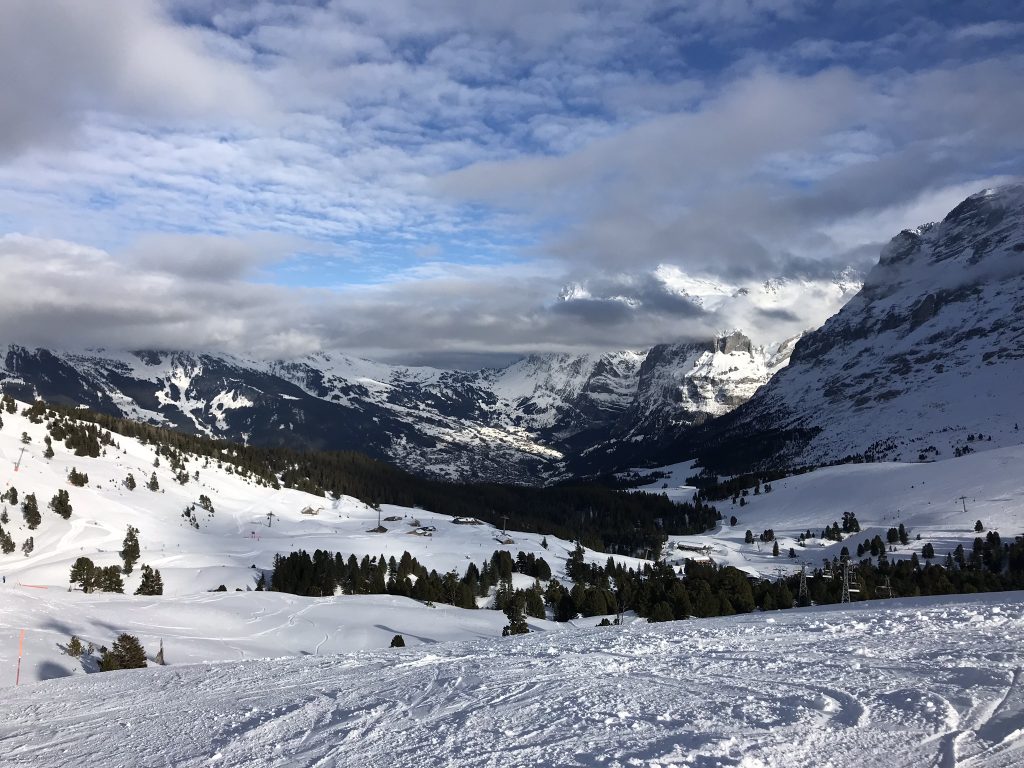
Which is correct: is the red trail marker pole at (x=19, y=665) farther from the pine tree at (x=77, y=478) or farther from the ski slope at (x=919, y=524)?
the ski slope at (x=919, y=524)

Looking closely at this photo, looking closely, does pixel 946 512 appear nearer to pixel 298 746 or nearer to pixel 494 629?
pixel 494 629

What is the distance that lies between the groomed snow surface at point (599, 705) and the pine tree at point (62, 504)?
99.5 m

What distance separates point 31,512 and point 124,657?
79843mm


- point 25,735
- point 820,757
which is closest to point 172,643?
point 25,735

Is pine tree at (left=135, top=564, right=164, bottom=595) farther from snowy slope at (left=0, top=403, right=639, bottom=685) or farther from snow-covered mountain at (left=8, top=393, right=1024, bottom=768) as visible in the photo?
snow-covered mountain at (left=8, top=393, right=1024, bottom=768)

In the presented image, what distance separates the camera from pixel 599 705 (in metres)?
17.1

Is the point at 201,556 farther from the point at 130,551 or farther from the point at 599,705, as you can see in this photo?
the point at 599,705

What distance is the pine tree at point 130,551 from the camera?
94.0 metres

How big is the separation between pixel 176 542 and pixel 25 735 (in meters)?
111

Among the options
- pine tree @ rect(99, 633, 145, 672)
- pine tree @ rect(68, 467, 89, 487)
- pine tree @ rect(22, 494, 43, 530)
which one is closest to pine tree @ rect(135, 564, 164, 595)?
pine tree @ rect(22, 494, 43, 530)

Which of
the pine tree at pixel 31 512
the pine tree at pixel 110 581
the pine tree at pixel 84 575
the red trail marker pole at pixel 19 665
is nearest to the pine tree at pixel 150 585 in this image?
the pine tree at pixel 110 581

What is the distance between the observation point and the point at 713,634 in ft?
90.8

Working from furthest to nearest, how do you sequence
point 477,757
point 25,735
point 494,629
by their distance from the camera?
point 494,629
point 25,735
point 477,757

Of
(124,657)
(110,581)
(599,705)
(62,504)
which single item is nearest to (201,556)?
(62,504)
